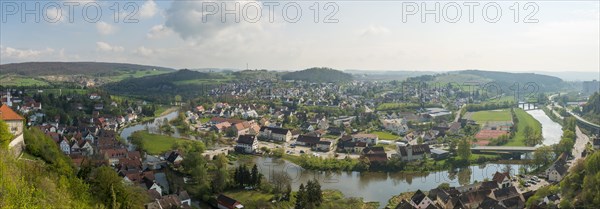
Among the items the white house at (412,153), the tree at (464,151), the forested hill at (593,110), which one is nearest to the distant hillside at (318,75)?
the forested hill at (593,110)

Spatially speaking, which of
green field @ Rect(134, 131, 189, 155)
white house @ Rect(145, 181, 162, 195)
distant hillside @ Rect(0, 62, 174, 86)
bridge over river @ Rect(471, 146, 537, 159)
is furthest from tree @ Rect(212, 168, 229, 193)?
distant hillside @ Rect(0, 62, 174, 86)

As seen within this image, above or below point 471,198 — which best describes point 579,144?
above

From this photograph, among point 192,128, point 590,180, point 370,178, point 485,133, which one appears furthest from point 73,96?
point 590,180

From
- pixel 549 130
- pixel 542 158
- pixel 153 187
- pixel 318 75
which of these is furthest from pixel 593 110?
pixel 318 75

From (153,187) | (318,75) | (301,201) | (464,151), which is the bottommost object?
(301,201)

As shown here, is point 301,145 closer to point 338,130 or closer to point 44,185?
point 338,130

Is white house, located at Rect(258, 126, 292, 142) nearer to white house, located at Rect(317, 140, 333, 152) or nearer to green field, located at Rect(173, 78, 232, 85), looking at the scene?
white house, located at Rect(317, 140, 333, 152)

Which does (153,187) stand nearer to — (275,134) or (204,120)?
(275,134)
